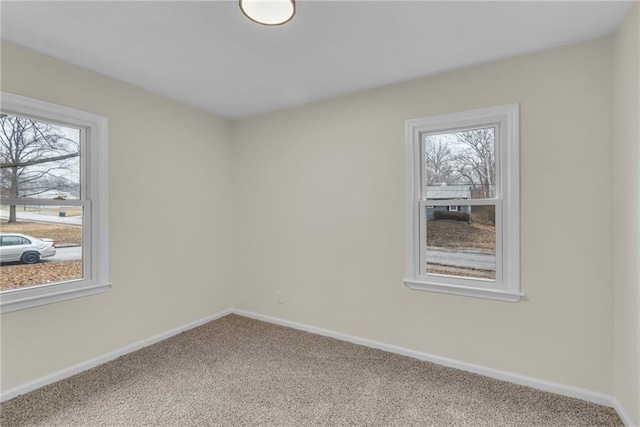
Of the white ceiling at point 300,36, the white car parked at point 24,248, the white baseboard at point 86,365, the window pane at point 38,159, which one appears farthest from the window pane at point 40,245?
the white ceiling at point 300,36

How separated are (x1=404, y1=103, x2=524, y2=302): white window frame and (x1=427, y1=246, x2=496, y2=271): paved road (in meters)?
0.06

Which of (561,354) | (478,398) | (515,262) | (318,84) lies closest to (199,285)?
(318,84)

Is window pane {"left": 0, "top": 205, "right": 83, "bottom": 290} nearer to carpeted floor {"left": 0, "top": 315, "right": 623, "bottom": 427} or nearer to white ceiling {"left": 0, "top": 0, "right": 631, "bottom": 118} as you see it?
carpeted floor {"left": 0, "top": 315, "right": 623, "bottom": 427}

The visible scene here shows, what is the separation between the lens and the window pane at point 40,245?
2.20 m

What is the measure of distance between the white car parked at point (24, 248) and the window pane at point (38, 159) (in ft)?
1.00

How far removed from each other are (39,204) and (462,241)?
10.8ft

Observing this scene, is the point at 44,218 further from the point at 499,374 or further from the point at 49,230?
the point at 499,374

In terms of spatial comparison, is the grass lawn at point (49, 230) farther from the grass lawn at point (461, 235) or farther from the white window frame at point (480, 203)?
the grass lawn at point (461, 235)

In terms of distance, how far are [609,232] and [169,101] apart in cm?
378

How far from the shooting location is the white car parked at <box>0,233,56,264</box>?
7.18 feet

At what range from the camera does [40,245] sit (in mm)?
2371

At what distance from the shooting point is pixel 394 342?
2826 mm

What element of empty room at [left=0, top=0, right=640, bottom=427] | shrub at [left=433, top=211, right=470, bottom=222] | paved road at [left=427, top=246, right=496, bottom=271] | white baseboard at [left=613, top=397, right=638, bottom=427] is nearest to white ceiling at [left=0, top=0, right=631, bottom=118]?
empty room at [left=0, top=0, right=640, bottom=427]

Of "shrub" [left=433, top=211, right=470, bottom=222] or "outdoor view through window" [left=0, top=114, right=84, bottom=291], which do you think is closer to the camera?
"outdoor view through window" [left=0, top=114, right=84, bottom=291]
